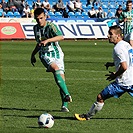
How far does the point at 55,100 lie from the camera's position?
11.7m

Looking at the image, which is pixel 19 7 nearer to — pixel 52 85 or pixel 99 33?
pixel 99 33

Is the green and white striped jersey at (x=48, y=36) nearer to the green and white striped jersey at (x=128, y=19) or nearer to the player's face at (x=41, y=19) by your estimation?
the player's face at (x=41, y=19)

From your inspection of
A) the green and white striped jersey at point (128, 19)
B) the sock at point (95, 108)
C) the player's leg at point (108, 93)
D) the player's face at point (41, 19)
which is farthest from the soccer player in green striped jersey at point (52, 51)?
the green and white striped jersey at point (128, 19)

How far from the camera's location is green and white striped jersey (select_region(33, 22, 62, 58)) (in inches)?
416

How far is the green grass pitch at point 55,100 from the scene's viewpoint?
8.78m

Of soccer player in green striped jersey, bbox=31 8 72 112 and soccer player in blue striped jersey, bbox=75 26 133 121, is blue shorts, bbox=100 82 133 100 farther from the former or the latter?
soccer player in green striped jersey, bbox=31 8 72 112

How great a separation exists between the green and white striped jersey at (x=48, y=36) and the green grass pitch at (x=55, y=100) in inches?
40.8

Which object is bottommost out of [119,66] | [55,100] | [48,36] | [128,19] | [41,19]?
[128,19]

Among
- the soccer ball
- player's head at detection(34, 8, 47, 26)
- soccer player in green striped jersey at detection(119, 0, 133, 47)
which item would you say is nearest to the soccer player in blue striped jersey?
the soccer ball

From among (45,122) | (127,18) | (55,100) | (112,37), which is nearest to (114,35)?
(112,37)

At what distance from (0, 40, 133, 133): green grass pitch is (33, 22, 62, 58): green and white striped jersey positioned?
3.40ft

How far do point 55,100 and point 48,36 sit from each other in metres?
1.71

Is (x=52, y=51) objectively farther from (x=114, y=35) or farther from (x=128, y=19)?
(x=128, y=19)

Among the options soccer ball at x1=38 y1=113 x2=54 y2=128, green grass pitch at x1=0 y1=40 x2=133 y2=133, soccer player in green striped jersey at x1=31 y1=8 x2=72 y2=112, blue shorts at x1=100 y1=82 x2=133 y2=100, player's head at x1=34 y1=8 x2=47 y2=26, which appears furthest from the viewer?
soccer player in green striped jersey at x1=31 y1=8 x2=72 y2=112
